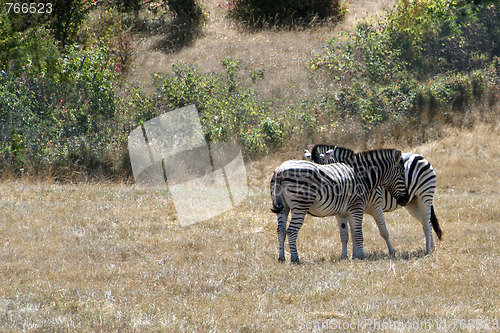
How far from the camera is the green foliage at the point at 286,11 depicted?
3017 centimetres

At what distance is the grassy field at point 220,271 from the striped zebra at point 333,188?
62cm

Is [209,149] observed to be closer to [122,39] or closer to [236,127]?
[236,127]

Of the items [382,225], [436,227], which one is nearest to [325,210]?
[382,225]

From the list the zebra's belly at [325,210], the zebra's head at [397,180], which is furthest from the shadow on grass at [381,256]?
the zebra's head at [397,180]

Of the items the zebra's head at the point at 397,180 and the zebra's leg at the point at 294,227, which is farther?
the zebra's head at the point at 397,180

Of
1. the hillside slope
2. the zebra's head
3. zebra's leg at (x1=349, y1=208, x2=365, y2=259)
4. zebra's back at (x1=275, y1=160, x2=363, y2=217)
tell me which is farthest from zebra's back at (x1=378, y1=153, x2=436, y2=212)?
the hillside slope

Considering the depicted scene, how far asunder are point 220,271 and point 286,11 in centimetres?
2285

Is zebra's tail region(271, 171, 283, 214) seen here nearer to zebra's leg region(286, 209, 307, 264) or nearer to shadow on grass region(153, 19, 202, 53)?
zebra's leg region(286, 209, 307, 264)

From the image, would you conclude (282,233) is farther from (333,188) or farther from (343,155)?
(343,155)

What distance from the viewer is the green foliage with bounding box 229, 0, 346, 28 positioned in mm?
30172

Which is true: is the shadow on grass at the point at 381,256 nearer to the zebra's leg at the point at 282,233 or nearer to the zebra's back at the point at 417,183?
the zebra's leg at the point at 282,233

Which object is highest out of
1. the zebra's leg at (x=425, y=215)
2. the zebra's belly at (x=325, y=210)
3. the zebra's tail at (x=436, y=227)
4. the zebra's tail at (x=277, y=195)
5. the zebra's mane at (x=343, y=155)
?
the zebra's mane at (x=343, y=155)

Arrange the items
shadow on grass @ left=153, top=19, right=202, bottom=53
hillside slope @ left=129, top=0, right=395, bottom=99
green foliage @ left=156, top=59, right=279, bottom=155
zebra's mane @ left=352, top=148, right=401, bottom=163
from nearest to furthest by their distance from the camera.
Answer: zebra's mane @ left=352, top=148, right=401, bottom=163
green foliage @ left=156, top=59, right=279, bottom=155
hillside slope @ left=129, top=0, right=395, bottom=99
shadow on grass @ left=153, top=19, right=202, bottom=53

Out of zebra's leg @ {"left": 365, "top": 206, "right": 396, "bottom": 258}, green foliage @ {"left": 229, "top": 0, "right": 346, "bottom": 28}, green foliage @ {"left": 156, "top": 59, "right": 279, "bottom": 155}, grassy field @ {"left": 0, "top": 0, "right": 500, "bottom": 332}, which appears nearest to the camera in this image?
grassy field @ {"left": 0, "top": 0, "right": 500, "bottom": 332}
